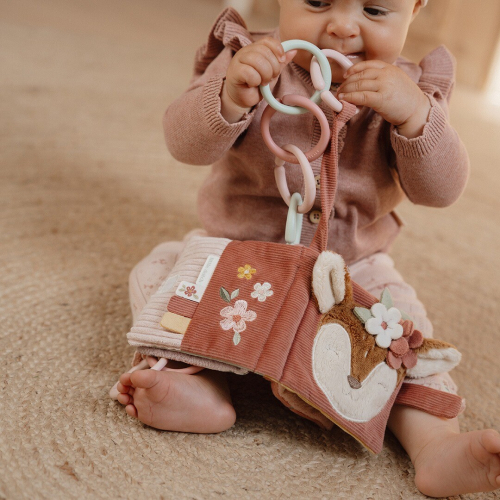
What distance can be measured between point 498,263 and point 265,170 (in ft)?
1.75

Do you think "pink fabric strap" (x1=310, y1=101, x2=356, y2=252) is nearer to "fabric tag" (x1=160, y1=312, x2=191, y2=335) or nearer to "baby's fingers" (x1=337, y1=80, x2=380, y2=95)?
"baby's fingers" (x1=337, y1=80, x2=380, y2=95)

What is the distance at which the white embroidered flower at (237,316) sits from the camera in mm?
602

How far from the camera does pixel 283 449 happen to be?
0.61 metres

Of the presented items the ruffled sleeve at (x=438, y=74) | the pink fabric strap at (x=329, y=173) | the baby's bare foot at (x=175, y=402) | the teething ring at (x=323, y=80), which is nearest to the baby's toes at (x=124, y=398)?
the baby's bare foot at (x=175, y=402)

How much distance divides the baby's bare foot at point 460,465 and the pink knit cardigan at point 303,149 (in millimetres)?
286

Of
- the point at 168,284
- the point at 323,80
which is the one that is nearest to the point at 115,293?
the point at 168,284

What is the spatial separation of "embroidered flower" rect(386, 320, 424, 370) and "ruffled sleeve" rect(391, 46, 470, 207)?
0.60 ft

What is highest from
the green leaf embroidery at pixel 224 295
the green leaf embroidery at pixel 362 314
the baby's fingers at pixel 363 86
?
the baby's fingers at pixel 363 86

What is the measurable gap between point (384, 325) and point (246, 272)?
150 millimetres

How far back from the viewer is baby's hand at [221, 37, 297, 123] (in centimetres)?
63

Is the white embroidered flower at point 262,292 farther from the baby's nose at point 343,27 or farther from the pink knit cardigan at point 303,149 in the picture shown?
the baby's nose at point 343,27

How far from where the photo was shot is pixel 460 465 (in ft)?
1.84

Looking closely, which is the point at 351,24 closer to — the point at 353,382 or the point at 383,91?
the point at 383,91

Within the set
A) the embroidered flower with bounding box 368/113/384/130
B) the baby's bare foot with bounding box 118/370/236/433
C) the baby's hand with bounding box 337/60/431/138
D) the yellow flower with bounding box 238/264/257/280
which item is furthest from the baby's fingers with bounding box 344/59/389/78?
the baby's bare foot with bounding box 118/370/236/433
